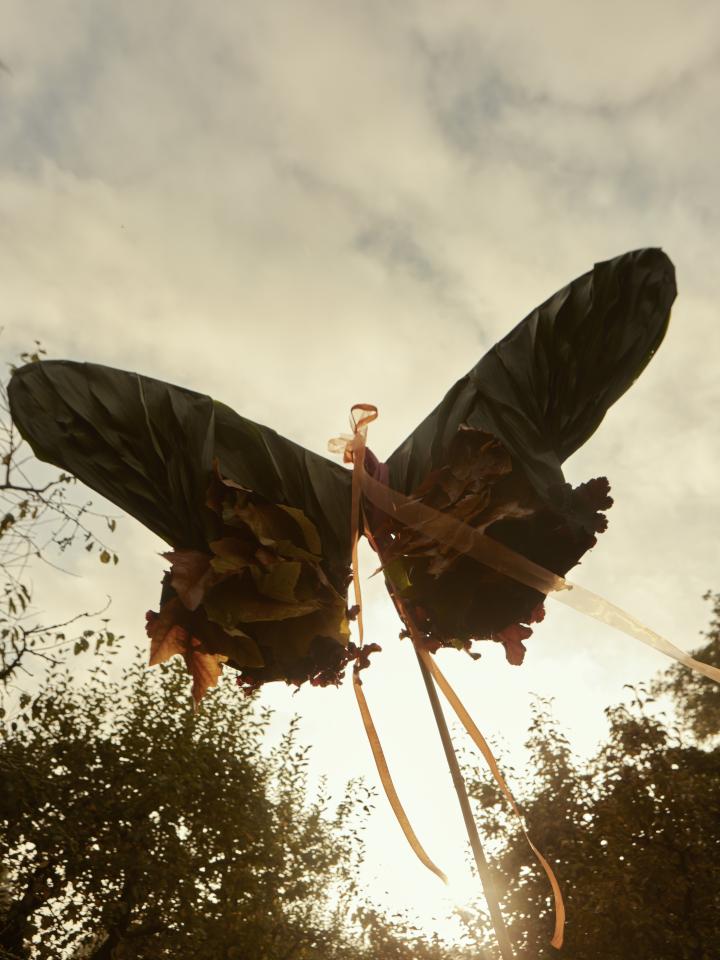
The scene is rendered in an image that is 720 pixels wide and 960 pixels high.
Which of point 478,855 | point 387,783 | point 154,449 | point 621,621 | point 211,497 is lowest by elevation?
point 478,855

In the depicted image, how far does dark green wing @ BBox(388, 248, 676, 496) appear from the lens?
132cm

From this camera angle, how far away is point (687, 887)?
29.3 ft

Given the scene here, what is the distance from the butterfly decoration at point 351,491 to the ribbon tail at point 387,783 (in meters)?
0.07

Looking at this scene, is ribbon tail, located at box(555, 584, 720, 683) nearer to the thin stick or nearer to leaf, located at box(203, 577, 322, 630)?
the thin stick

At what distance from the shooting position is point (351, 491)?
1356 mm

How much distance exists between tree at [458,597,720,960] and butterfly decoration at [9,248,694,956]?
9800mm

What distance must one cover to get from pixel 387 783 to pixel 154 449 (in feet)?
2.46

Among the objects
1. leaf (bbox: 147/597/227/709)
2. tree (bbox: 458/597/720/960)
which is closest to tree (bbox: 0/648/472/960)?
tree (bbox: 458/597/720/960)

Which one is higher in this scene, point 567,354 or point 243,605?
point 567,354

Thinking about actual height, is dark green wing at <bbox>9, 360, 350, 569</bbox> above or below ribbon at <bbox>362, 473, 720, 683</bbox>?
above

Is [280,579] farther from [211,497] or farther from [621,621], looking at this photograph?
[621,621]

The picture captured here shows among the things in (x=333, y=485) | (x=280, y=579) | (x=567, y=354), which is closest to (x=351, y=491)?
(x=333, y=485)

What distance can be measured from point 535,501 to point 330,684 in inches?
20.5

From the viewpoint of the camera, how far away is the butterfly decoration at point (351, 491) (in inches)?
47.9
